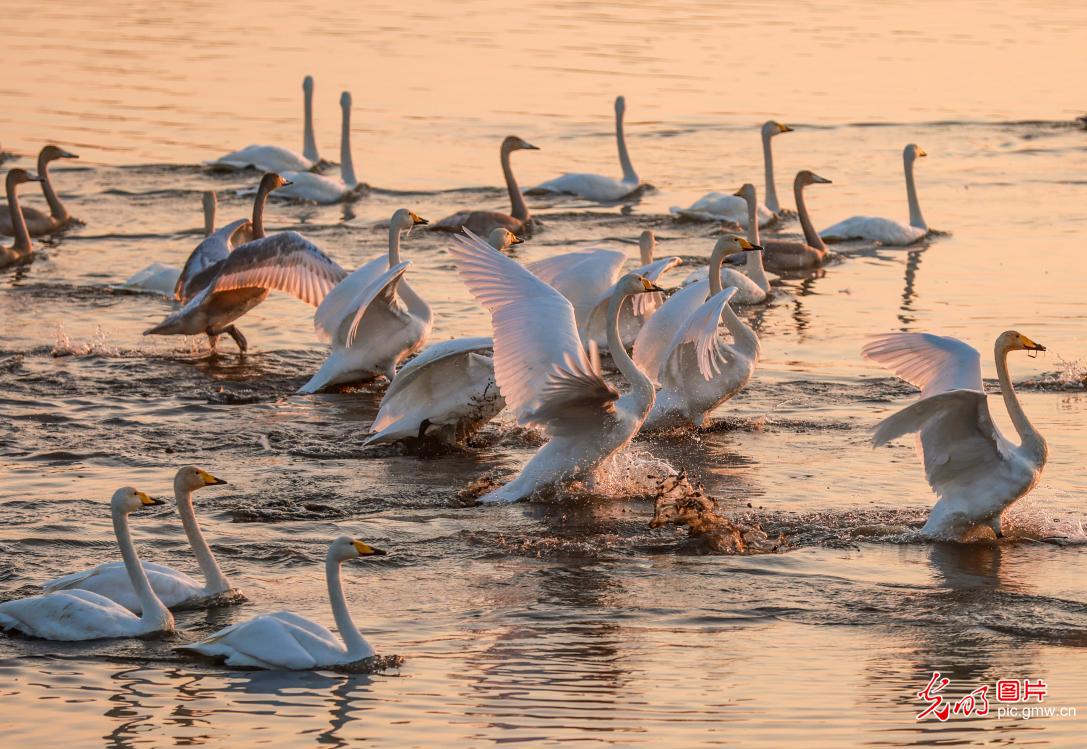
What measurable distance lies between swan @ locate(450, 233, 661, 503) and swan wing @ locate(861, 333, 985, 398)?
1.27m

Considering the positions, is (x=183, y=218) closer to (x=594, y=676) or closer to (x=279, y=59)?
(x=279, y=59)

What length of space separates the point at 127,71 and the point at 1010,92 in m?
13.0

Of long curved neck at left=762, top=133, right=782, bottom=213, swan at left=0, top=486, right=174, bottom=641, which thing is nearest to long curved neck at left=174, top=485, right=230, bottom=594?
swan at left=0, top=486, right=174, bottom=641

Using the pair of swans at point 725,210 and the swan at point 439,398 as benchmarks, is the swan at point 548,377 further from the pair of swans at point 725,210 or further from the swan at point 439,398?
the pair of swans at point 725,210

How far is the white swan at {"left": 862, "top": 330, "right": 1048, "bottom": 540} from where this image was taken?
918cm

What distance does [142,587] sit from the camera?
768 cm

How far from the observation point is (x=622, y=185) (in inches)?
802

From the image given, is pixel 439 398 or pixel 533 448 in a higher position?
pixel 439 398

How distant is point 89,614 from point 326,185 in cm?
1280

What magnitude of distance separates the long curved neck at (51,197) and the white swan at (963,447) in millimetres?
11387

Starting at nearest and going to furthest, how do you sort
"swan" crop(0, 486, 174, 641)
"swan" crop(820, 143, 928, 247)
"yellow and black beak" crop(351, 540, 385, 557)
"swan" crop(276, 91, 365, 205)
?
"yellow and black beak" crop(351, 540, 385, 557), "swan" crop(0, 486, 174, 641), "swan" crop(820, 143, 928, 247), "swan" crop(276, 91, 365, 205)

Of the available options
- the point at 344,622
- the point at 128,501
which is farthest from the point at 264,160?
Answer: the point at 344,622

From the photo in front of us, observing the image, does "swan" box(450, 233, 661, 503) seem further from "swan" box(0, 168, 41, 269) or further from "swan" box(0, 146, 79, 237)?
"swan" box(0, 146, 79, 237)

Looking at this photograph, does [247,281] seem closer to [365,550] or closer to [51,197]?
[51,197]
